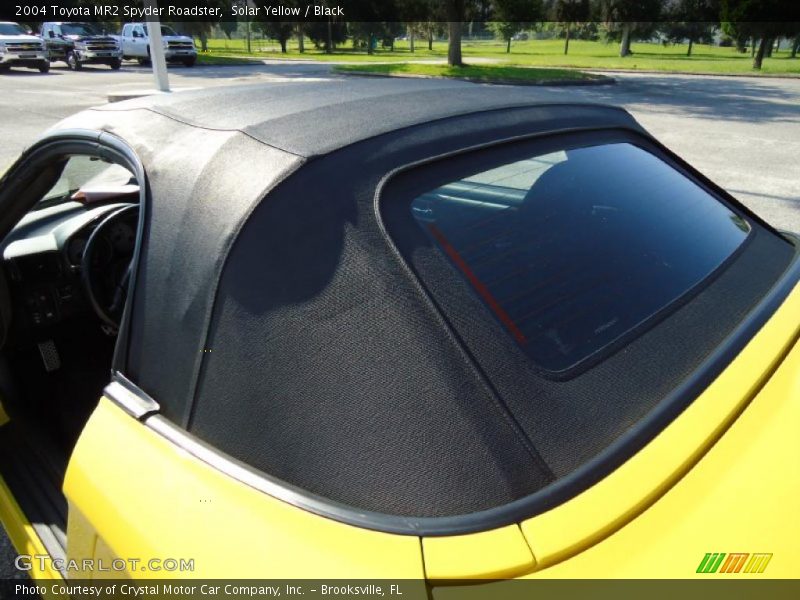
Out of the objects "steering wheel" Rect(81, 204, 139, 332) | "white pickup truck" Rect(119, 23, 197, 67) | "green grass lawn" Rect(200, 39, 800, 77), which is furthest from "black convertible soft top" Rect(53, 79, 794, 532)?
"white pickup truck" Rect(119, 23, 197, 67)

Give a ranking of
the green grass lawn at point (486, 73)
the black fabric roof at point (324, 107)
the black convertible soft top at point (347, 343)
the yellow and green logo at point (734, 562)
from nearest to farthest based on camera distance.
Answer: the yellow and green logo at point (734, 562)
the black convertible soft top at point (347, 343)
the black fabric roof at point (324, 107)
the green grass lawn at point (486, 73)

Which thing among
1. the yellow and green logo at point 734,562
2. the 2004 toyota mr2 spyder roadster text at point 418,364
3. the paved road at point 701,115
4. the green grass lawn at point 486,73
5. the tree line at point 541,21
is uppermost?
the tree line at point 541,21

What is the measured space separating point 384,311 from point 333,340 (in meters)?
0.11

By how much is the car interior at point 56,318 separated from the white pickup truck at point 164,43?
2809cm

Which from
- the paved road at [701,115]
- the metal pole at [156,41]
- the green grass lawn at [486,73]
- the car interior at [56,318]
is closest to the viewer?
the car interior at [56,318]

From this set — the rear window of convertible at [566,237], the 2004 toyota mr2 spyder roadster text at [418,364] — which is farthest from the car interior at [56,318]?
the rear window of convertible at [566,237]

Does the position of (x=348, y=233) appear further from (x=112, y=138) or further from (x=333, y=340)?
(x=112, y=138)

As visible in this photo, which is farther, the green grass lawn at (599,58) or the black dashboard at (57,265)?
the green grass lawn at (599,58)

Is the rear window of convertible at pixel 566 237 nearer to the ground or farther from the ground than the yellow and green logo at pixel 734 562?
farther from the ground

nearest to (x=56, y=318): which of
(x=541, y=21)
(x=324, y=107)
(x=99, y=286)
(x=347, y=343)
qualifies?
(x=99, y=286)

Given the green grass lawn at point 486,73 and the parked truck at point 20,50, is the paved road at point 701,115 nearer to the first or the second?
the parked truck at point 20,50

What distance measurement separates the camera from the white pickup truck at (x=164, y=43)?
26.7 metres

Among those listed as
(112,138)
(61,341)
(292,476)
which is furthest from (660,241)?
(61,341)

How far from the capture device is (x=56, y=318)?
7.74 feet
